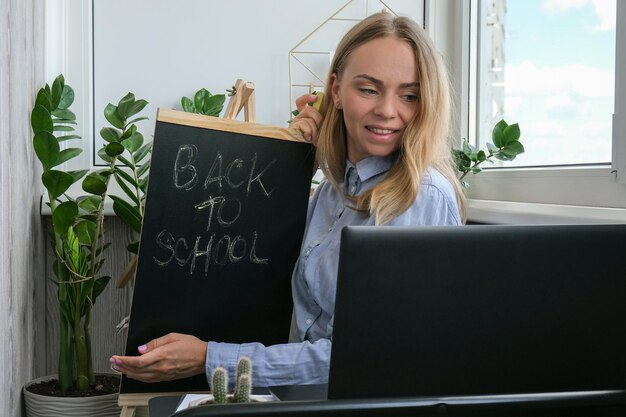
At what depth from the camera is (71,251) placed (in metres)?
2.01

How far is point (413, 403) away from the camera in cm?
63

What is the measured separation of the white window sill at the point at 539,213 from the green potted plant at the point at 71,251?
0.92m

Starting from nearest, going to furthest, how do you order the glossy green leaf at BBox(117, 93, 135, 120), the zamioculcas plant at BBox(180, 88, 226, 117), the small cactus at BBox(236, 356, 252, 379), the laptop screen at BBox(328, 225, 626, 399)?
the laptop screen at BBox(328, 225, 626, 399)
the small cactus at BBox(236, 356, 252, 379)
the glossy green leaf at BBox(117, 93, 135, 120)
the zamioculcas plant at BBox(180, 88, 226, 117)

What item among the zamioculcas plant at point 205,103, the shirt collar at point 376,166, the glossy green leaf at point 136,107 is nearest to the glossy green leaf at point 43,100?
the glossy green leaf at point 136,107

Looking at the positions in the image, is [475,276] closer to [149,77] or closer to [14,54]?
[14,54]

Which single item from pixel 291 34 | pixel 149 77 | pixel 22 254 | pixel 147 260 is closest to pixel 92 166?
pixel 149 77

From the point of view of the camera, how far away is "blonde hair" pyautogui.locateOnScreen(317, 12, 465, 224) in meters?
1.32

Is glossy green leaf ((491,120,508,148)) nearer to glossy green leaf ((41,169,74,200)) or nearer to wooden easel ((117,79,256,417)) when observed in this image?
wooden easel ((117,79,256,417))

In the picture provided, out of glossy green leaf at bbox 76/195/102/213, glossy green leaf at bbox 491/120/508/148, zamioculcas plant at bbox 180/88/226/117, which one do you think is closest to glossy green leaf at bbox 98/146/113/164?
glossy green leaf at bbox 76/195/102/213

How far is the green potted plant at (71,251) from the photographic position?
1.99 m

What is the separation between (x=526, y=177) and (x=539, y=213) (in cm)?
39

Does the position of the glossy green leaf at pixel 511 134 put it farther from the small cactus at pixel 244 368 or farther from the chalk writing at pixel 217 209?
the small cactus at pixel 244 368

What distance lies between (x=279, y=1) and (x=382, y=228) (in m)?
1.87

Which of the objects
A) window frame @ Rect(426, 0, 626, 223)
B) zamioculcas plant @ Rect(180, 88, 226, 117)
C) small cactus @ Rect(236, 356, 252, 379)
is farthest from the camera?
zamioculcas plant @ Rect(180, 88, 226, 117)
